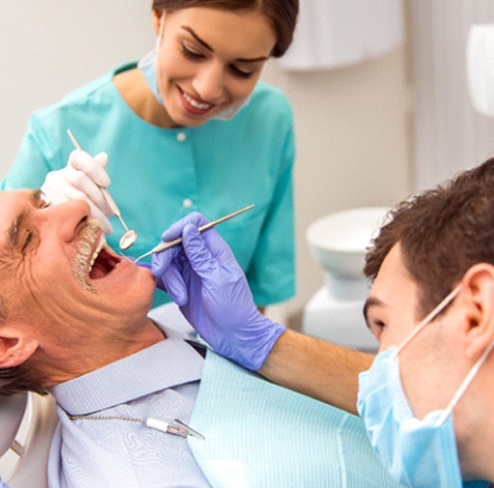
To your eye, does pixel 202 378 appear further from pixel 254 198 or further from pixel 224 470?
pixel 254 198

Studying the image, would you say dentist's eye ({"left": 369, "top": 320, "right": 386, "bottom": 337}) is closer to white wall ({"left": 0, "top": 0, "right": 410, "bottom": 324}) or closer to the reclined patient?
the reclined patient

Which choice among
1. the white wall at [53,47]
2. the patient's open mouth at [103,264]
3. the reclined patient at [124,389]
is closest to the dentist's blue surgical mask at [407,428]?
the reclined patient at [124,389]

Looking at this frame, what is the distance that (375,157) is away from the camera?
12.0 feet

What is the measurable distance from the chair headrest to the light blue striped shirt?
0.07 metres

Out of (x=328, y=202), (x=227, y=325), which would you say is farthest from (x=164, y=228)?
(x=328, y=202)

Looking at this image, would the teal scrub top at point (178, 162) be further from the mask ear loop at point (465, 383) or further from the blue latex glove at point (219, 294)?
the mask ear loop at point (465, 383)

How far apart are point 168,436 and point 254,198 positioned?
0.81m

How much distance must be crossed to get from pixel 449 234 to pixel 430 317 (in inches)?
4.5

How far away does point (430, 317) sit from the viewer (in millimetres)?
1076

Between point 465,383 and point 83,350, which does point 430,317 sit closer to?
point 465,383

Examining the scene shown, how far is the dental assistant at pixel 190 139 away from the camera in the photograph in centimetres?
169

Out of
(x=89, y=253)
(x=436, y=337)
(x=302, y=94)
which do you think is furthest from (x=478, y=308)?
(x=302, y=94)

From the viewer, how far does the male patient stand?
4.66ft

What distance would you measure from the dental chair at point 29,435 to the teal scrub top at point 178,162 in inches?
19.4
